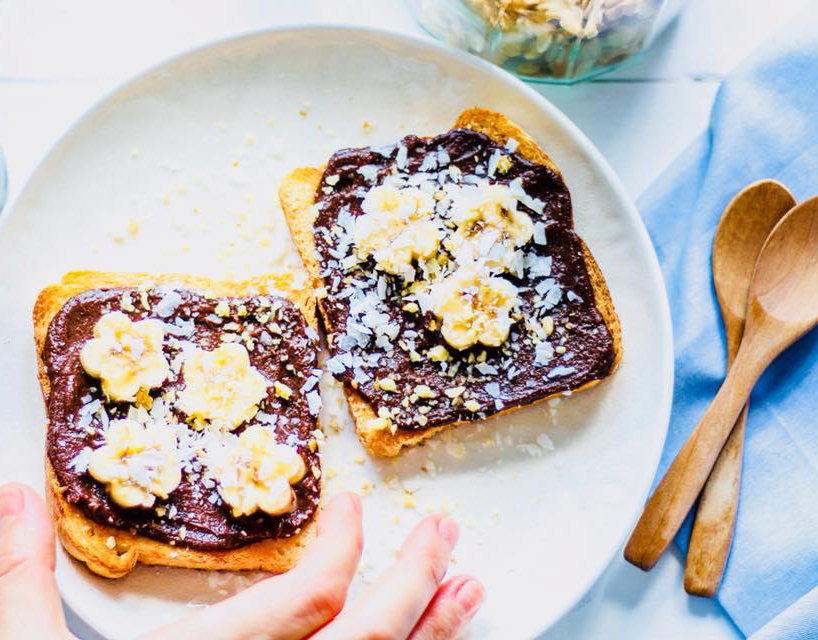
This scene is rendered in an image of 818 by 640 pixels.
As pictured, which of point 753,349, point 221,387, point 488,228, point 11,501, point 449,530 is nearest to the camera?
point 11,501

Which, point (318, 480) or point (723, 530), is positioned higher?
point (318, 480)

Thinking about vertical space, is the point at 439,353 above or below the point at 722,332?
above

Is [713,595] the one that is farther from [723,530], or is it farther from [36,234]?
[36,234]

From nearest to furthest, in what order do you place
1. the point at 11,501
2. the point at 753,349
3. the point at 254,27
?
1. the point at 11,501
2. the point at 753,349
3. the point at 254,27

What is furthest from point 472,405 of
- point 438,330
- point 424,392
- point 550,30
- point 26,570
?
point 26,570

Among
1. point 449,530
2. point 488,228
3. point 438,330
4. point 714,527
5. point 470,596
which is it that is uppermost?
point 488,228

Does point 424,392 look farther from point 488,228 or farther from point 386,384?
point 488,228

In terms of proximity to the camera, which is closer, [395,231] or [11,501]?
[11,501]

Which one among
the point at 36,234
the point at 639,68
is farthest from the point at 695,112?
the point at 36,234
